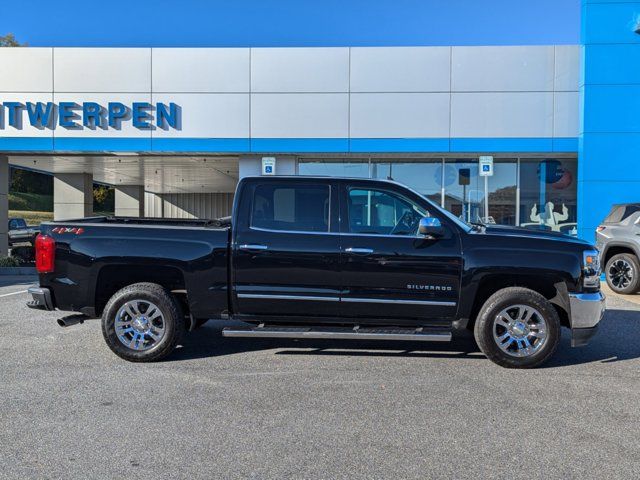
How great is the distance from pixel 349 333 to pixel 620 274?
7.62 metres

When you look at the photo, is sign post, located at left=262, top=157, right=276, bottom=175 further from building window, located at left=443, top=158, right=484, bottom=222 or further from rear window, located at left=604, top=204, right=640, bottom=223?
rear window, located at left=604, top=204, right=640, bottom=223

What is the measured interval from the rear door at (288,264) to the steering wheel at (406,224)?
637mm

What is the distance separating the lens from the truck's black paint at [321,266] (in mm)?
5516

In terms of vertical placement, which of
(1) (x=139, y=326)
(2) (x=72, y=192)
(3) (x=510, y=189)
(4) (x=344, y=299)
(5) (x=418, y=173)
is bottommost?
(1) (x=139, y=326)

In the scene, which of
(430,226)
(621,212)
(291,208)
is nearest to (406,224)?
(430,226)

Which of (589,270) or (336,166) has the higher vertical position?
(336,166)

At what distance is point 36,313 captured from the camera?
334 inches

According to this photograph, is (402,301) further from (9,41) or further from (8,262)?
(9,41)

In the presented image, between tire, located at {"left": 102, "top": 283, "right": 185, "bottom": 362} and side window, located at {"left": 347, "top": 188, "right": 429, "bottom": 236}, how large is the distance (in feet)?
6.93

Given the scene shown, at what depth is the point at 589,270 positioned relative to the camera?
549cm

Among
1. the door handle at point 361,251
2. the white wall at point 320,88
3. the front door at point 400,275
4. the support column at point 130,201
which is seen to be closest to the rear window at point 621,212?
the white wall at point 320,88

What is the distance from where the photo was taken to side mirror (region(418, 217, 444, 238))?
538 cm

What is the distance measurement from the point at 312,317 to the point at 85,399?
7.51 feet

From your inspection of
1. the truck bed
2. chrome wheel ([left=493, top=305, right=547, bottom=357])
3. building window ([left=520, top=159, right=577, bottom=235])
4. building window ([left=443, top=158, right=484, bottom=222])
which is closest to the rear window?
building window ([left=520, top=159, right=577, bottom=235])
